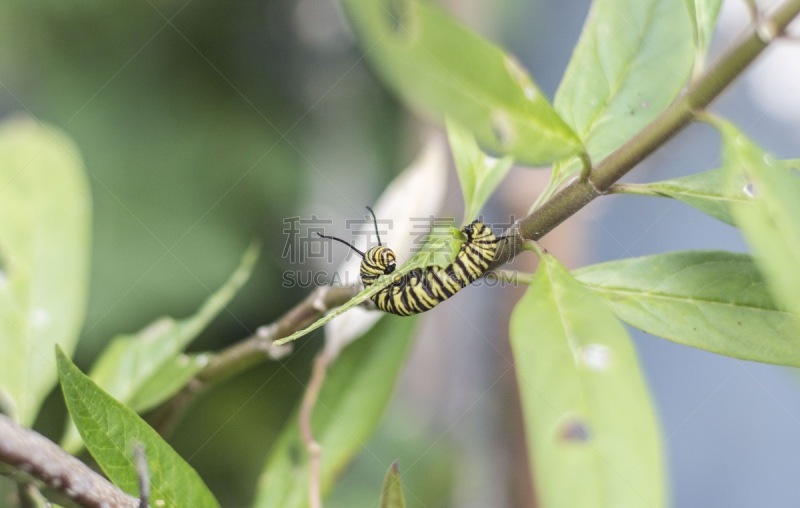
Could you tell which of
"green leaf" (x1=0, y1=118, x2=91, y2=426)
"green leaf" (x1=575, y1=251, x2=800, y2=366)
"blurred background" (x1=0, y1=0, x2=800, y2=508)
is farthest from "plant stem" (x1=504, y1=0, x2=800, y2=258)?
"blurred background" (x1=0, y1=0, x2=800, y2=508)

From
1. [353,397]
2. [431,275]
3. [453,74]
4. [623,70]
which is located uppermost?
[453,74]

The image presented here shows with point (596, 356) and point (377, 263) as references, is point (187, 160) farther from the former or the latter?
point (596, 356)

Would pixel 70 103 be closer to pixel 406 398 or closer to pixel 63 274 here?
pixel 63 274

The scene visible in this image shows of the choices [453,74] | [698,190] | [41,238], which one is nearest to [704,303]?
[698,190]

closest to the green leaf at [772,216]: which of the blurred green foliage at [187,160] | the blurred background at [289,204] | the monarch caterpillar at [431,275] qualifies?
the monarch caterpillar at [431,275]

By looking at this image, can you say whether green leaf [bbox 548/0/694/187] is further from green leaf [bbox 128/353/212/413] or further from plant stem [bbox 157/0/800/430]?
green leaf [bbox 128/353/212/413]

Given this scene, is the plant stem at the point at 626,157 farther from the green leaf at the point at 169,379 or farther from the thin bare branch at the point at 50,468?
the thin bare branch at the point at 50,468

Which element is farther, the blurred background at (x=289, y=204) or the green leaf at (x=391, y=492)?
the blurred background at (x=289, y=204)
